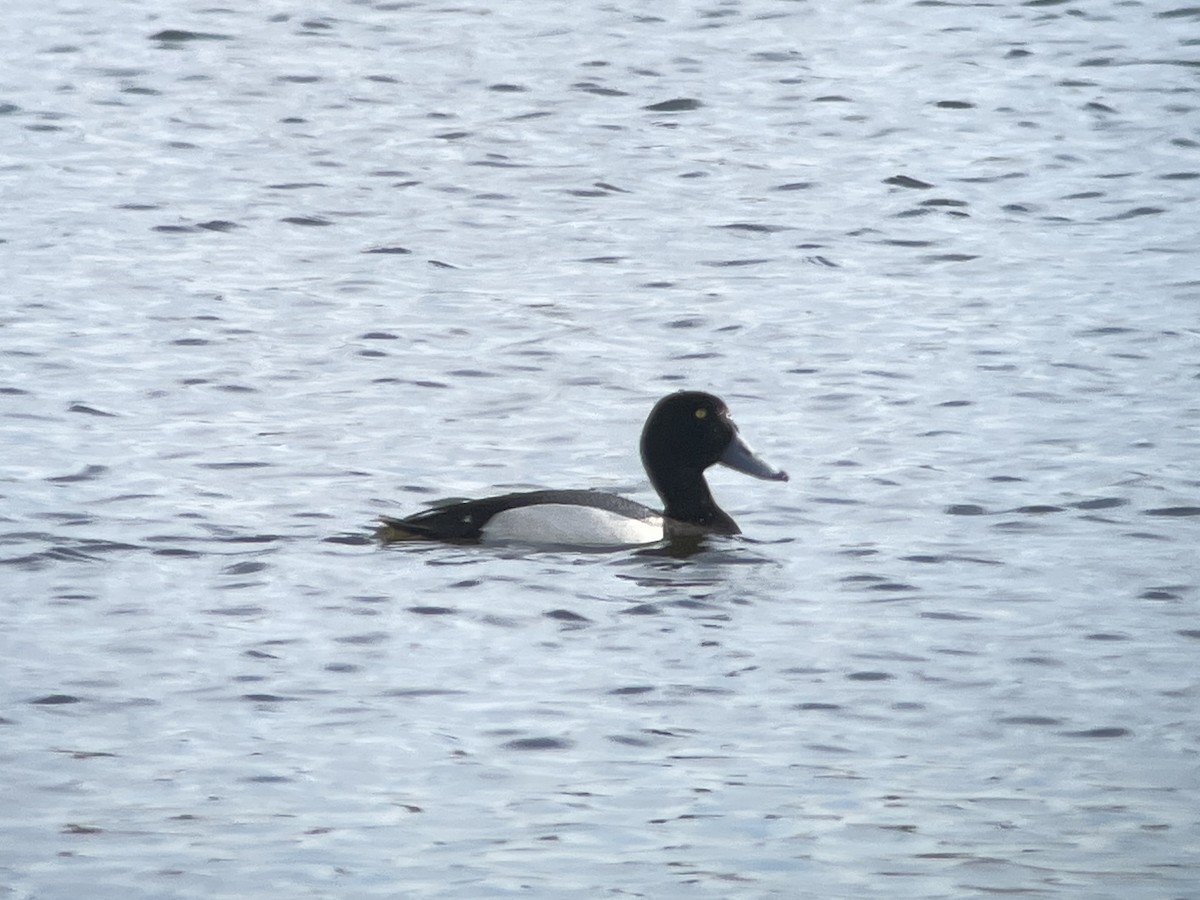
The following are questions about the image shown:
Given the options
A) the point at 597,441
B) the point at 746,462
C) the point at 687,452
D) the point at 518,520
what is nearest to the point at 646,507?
the point at 687,452

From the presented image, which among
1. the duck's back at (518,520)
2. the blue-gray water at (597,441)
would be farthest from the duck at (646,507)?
the blue-gray water at (597,441)

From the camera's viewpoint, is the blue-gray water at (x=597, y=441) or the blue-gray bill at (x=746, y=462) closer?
the blue-gray water at (x=597, y=441)

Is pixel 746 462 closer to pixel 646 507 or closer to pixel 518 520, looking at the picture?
pixel 646 507

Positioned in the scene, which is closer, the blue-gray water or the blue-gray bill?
the blue-gray water

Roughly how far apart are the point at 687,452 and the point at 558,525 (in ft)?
3.67

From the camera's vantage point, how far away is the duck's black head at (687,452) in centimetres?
1166

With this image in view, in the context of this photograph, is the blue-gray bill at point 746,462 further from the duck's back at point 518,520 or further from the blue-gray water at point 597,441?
the duck's back at point 518,520

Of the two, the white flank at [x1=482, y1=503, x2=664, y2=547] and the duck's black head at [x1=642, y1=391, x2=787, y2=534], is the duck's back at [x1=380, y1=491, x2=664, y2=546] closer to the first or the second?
the white flank at [x1=482, y1=503, x2=664, y2=547]

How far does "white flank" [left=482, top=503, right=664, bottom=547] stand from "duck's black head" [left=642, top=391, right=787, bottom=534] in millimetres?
625

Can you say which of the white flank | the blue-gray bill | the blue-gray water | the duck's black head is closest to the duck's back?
the white flank

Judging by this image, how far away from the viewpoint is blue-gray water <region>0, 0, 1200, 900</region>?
7.55 meters

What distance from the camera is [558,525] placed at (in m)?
10.8

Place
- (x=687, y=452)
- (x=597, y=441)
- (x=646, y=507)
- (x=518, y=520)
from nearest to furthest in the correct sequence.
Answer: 1. (x=518, y=520)
2. (x=646, y=507)
3. (x=687, y=452)
4. (x=597, y=441)

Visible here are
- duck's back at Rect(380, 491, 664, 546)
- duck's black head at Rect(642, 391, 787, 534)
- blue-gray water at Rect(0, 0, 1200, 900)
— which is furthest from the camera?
duck's black head at Rect(642, 391, 787, 534)
